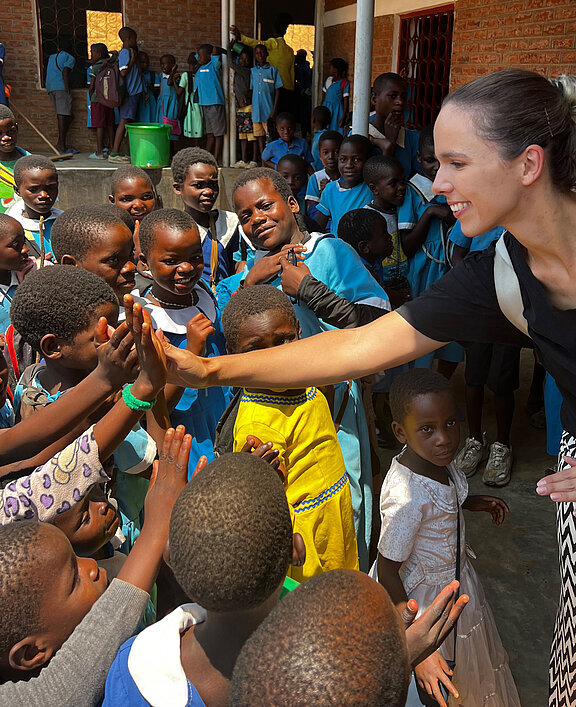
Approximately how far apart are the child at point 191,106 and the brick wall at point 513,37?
5095 mm

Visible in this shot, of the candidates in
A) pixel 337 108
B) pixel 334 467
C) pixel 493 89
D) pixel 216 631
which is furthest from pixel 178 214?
pixel 337 108

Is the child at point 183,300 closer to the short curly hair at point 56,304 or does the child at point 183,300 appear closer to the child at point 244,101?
the short curly hair at point 56,304

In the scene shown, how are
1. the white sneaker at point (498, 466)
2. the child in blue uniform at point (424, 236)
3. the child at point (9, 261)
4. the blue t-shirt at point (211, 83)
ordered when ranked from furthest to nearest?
1. the blue t-shirt at point (211, 83)
2. the child in blue uniform at point (424, 236)
3. the white sneaker at point (498, 466)
4. the child at point (9, 261)

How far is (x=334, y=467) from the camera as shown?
2.29m

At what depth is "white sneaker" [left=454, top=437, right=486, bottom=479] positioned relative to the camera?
4027 millimetres

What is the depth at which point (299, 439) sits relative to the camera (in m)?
2.22

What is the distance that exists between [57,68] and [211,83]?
3025 mm

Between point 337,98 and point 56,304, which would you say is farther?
point 337,98

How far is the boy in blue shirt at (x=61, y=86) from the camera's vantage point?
11.3 meters

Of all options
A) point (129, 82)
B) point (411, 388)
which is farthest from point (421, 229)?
point (129, 82)

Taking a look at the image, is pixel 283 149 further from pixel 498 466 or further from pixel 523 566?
pixel 523 566

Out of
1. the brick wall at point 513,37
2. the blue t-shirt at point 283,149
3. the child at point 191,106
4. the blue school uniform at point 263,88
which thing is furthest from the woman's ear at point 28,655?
the child at point 191,106

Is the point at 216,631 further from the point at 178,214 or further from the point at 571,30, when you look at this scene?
the point at 571,30

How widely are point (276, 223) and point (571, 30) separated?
344 centimetres
